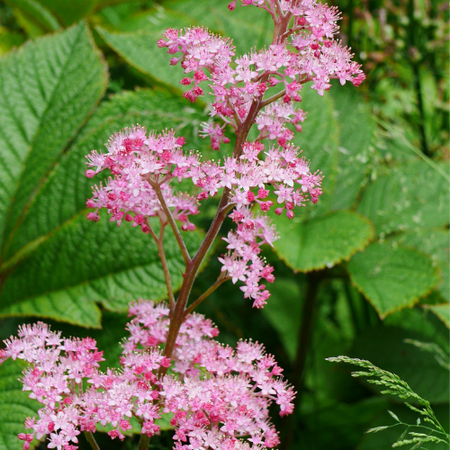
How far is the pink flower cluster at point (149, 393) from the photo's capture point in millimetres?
745

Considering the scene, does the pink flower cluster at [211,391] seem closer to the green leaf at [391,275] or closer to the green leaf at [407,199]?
the green leaf at [391,275]

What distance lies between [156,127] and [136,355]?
26.1 inches

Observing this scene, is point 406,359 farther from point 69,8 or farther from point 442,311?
point 69,8

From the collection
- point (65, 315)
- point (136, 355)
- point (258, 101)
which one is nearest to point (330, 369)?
point (65, 315)

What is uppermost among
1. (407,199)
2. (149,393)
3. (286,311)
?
(407,199)

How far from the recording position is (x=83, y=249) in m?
1.26

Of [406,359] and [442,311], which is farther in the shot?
[406,359]

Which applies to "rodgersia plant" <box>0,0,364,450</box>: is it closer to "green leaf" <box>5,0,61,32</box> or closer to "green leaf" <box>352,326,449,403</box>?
"green leaf" <box>352,326,449,403</box>

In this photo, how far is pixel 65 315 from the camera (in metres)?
1.18

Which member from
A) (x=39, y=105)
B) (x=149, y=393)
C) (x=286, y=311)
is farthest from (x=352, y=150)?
(x=149, y=393)

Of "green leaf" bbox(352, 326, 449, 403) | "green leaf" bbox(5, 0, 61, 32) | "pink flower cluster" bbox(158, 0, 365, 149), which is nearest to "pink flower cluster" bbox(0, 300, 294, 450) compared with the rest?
"pink flower cluster" bbox(158, 0, 365, 149)

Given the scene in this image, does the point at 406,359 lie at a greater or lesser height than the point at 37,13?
lesser

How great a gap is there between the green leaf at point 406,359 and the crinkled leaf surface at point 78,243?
69 centimetres

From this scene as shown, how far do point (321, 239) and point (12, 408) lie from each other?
81 cm
